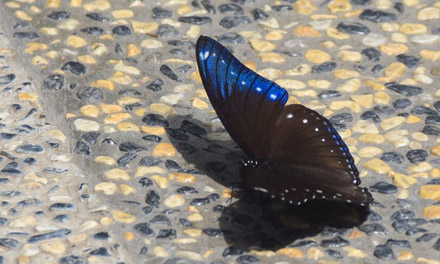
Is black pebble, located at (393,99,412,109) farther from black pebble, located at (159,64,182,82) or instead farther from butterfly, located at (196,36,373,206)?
black pebble, located at (159,64,182,82)

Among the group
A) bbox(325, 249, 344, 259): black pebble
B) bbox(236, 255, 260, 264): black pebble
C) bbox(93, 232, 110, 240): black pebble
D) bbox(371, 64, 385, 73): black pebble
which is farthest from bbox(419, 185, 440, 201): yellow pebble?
bbox(93, 232, 110, 240): black pebble

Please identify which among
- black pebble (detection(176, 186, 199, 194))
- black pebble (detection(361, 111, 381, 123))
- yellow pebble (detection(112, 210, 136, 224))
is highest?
black pebble (detection(361, 111, 381, 123))

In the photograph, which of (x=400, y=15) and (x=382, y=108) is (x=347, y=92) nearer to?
(x=382, y=108)

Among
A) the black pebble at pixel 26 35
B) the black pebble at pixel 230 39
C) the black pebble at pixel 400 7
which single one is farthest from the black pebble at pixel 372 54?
the black pebble at pixel 26 35

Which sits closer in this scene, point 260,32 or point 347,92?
point 347,92

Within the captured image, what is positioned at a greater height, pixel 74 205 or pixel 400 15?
pixel 400 15

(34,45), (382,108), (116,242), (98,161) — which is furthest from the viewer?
(34,45)

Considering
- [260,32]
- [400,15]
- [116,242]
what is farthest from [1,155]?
[400,15]

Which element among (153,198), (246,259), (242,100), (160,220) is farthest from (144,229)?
(242,100)
